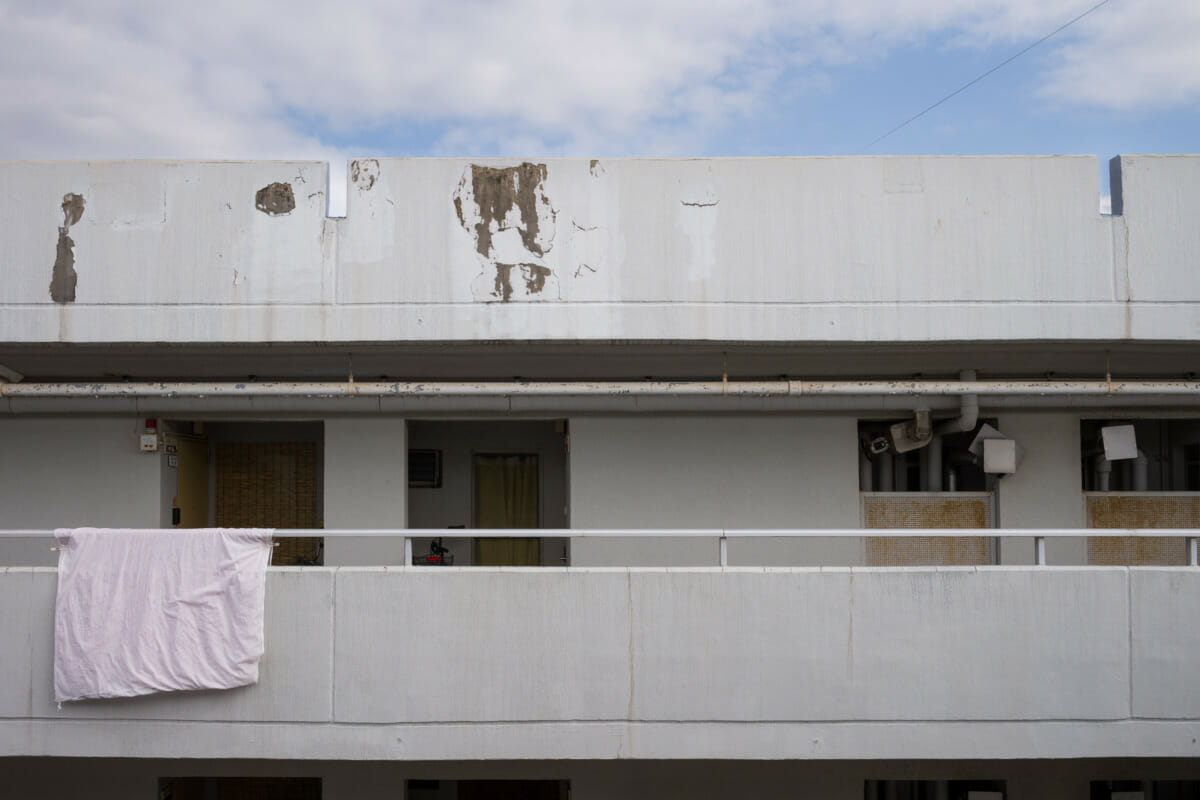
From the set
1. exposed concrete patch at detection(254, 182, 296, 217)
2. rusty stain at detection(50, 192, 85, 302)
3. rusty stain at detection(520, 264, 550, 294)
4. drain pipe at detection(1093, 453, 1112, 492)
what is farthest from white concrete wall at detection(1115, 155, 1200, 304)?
rusty stain at detection(50, 192, 85, 302)

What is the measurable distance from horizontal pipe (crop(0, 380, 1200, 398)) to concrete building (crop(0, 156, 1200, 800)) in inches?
1.9

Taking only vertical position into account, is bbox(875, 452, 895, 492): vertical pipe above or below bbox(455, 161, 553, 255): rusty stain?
below

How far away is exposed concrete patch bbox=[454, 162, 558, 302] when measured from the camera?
7.03m

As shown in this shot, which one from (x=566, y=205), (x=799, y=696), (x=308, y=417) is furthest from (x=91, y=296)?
(x=799, y=696)

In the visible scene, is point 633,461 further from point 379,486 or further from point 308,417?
point 308,417

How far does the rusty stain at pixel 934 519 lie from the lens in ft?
26.3

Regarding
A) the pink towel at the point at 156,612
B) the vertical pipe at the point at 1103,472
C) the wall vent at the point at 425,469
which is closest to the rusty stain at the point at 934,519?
the vertical pipe at the point at 1103,472

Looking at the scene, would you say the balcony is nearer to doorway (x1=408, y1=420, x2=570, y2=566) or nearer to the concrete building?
the concrete building

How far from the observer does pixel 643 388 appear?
7.41 m

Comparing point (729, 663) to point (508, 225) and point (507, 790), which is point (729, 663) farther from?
point (507, 790)

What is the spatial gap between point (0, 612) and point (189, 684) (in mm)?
1453

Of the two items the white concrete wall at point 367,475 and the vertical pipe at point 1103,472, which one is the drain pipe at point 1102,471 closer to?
the vertical pipe at point 1103,472

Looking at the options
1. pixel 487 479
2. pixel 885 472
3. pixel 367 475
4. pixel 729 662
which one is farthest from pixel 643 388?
pixel 487 479

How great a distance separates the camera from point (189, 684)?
5879mm
